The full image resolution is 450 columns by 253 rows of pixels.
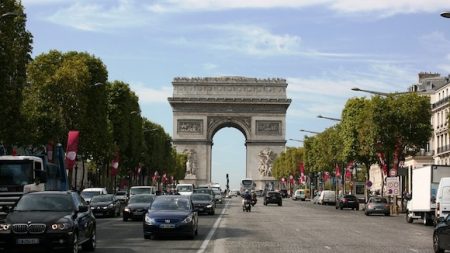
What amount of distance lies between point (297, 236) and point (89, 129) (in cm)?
3537

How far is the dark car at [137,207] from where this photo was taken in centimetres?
4443

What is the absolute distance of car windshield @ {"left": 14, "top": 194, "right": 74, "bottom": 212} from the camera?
857 inches

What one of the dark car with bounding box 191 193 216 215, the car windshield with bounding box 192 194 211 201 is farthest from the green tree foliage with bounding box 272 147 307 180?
the dark car with bounding box 191 193 216 215

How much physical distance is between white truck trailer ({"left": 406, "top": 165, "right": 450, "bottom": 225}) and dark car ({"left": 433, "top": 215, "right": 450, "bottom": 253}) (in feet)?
69.5

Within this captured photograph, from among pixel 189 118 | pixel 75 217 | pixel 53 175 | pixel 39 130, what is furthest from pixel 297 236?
pixel 189 118

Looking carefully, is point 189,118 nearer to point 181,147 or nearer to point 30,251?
point 181,147

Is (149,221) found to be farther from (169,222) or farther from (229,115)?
(229,115)

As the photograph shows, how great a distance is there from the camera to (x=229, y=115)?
544 feet

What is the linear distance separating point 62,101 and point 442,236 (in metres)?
42.5

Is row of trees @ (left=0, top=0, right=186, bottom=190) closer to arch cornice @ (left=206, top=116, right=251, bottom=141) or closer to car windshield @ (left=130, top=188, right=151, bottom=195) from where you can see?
car windshield @ (left=130, top=188, right=151, bottom=195)

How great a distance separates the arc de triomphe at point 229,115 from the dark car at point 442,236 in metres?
140

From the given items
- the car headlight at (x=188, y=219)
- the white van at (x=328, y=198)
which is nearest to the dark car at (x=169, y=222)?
the car headlight at (x=188, y=219)

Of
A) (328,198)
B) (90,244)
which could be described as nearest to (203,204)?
(90,244)

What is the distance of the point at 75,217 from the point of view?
2150 centimetres
